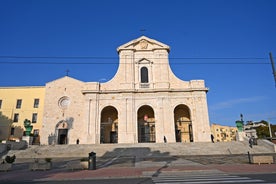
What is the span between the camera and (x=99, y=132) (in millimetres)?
32094

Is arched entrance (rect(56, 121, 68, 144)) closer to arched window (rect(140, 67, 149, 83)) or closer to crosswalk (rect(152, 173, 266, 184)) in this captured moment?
arched window (rect(140, 67, 149, 83))

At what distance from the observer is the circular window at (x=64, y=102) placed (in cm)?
3467

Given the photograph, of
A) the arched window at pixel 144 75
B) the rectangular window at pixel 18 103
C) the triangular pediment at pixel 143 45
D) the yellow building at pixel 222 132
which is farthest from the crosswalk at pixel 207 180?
the yellow building at pixel 222 132

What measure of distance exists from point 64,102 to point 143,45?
16.2m

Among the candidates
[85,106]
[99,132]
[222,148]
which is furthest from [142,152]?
[85,106]

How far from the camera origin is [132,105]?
32.7 meters

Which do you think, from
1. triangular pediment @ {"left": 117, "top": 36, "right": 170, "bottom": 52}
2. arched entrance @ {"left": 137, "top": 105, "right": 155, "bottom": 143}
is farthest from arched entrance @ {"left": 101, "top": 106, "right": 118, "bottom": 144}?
triangular pediment @ {"left": 117, "top": 36, "right": 170, "bottom": 52}

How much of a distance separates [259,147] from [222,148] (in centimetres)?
389

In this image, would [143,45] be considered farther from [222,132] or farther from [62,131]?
[222,132]

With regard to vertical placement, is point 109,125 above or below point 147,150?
above

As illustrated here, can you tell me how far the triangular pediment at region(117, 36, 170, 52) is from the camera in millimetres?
36031

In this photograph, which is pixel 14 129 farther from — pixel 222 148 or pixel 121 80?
pixel 222 148

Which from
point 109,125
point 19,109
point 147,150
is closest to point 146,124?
point 109,125

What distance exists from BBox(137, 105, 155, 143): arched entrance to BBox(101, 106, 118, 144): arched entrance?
4.08 m
